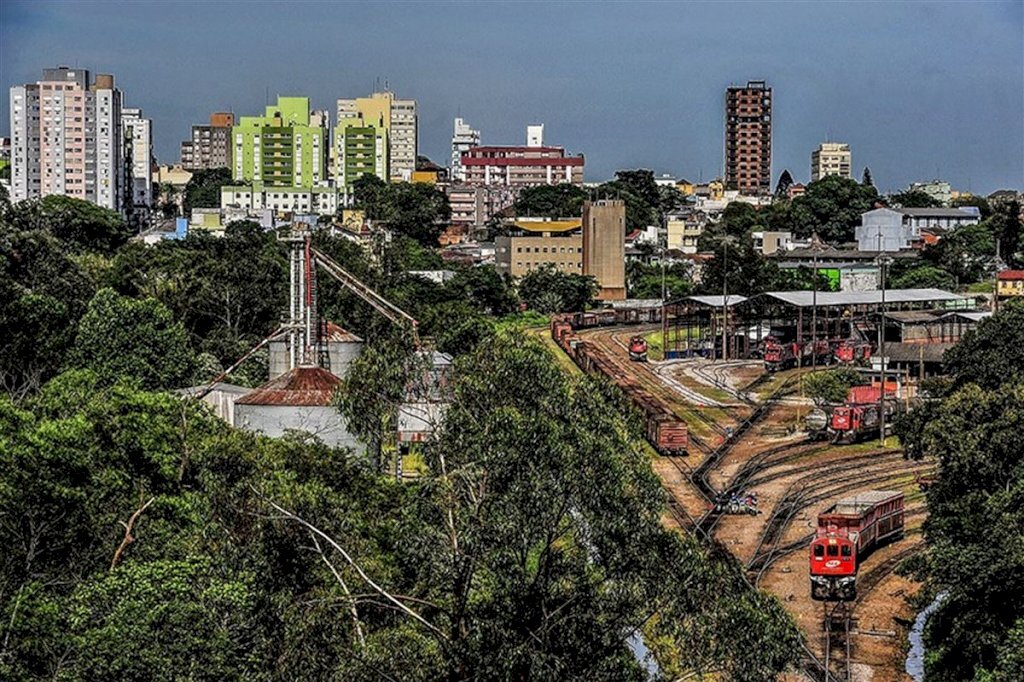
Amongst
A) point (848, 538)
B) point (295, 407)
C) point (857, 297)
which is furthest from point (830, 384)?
point (848, 538)

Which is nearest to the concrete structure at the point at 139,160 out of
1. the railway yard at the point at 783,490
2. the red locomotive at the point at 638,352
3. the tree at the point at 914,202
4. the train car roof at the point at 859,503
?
the tree at the point at 914,202

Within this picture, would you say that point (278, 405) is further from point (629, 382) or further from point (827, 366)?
point (827, 366)

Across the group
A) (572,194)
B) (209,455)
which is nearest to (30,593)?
(209,455)

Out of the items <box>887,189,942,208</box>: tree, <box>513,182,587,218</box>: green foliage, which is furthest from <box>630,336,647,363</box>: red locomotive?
<box>887,189,942,208</box>: tree

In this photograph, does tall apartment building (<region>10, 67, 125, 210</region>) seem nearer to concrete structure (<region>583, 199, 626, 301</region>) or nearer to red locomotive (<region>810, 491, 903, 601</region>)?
concrete structure (<region>583, 199, 626, 301</region>)

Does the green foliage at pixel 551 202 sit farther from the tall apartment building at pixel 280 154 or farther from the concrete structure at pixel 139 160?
the concrete structure at pixel 139 160

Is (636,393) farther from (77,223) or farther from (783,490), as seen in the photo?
(77,223)
